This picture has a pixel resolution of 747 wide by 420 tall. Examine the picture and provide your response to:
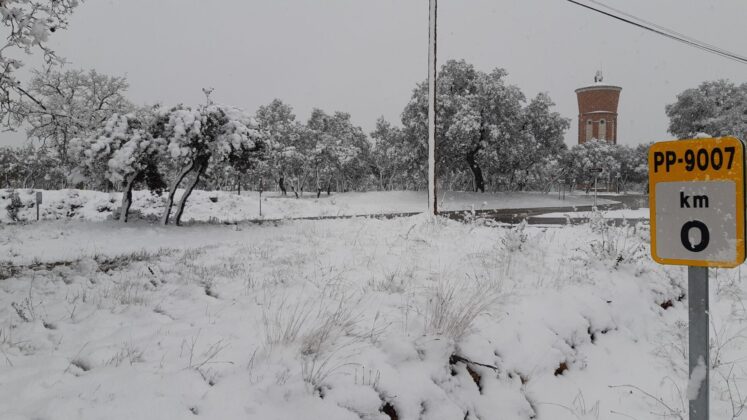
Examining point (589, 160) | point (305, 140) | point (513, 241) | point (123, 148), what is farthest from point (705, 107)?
point (123, 148)

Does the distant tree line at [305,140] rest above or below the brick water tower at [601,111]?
below

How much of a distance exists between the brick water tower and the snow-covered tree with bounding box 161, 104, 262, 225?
220 ft


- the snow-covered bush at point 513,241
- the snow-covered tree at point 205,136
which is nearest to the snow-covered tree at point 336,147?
the snow-covered tree at point 205,136

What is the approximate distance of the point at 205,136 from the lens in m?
13.5

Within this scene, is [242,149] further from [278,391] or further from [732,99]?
[732,99]

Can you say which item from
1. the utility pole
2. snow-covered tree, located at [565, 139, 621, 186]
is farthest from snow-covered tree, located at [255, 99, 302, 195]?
snow-covered tree, located at [565, 139, 621, 186]

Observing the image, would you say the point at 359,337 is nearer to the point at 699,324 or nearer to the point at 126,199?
the point at 699,324

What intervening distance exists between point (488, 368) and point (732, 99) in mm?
51794

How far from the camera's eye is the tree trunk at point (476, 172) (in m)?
32.6

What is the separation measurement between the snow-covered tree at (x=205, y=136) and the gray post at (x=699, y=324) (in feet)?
41.1

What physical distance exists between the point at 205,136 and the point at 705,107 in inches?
1871

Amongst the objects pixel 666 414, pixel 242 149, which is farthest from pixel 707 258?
pixel 242 149

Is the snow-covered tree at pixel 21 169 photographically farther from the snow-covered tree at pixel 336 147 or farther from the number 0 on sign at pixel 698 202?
the number 0 on sign at pixel 698 202

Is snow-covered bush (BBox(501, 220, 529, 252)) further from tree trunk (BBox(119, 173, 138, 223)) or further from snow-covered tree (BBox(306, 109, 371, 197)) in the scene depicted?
snow-covered tree (BBox(306, 109, 371, 197))
